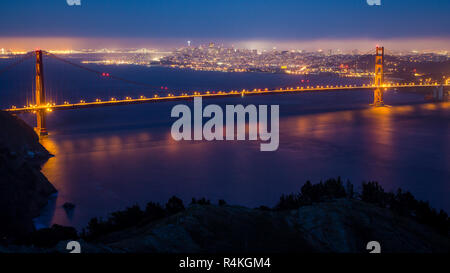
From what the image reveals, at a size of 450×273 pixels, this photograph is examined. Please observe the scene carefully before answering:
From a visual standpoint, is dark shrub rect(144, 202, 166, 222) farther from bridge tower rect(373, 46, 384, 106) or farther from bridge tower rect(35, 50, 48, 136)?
bridge tower rect(373, 46, 384, 106)

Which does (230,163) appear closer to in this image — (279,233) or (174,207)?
(174,207)

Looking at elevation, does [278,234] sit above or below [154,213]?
above

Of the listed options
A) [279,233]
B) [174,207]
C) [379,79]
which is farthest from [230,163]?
[379,79]

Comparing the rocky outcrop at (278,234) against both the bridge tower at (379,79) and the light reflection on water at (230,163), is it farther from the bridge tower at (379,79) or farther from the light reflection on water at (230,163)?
the bridge tower at (379,79)

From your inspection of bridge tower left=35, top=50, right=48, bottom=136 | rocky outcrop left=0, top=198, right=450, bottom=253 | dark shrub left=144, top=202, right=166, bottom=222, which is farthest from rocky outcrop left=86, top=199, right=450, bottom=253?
bridge tower left=35, top=50, right=48, bottom=136

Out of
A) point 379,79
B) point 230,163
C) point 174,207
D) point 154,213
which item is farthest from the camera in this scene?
point 379,79
